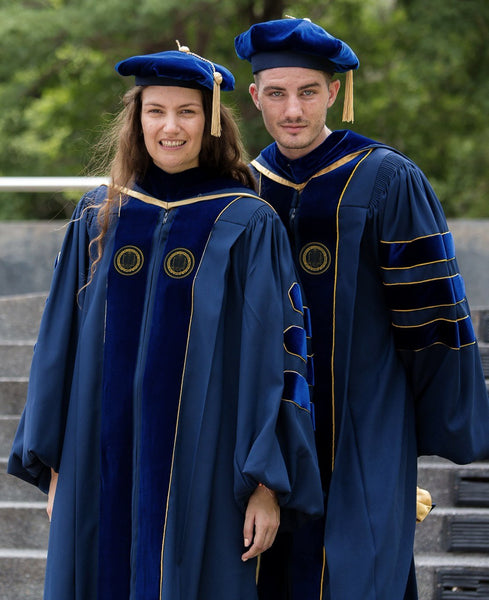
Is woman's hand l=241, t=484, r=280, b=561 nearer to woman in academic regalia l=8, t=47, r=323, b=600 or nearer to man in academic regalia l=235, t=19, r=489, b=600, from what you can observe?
woman in academic regalia l=8, t=47, r=323, b=600

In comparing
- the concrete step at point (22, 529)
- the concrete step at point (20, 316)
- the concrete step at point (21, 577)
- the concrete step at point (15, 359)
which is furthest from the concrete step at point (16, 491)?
the concrete step at point (20, 316)

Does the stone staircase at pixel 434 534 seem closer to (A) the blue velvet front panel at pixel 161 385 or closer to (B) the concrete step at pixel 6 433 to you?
(B) the concrete step at pixel 6 433

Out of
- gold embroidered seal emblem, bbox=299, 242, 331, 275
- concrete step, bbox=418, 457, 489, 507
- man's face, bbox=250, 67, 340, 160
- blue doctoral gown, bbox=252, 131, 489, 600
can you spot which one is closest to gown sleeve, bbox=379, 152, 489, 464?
blue doctoral gown, bbox=252, 131, 489, 600

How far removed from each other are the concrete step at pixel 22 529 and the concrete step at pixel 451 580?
173cm

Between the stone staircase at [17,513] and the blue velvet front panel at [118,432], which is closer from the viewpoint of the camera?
the blue velvet front panel at [118,432]

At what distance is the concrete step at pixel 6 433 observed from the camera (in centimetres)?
489

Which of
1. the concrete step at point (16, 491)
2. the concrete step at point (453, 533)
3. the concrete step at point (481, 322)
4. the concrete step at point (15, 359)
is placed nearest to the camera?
the concrete step at point (453, 533)

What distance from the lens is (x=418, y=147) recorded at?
13305 millimetres

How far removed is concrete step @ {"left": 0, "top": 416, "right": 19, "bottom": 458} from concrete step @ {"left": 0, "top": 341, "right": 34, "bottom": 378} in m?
0.49

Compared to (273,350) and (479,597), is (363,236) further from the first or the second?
(479,597)

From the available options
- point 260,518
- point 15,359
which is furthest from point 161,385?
point 15,359

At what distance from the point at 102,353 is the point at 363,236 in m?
0.93

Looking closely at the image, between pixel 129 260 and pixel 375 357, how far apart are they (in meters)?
0.87

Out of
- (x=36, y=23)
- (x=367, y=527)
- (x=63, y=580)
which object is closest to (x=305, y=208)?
(x=367, y=527)
